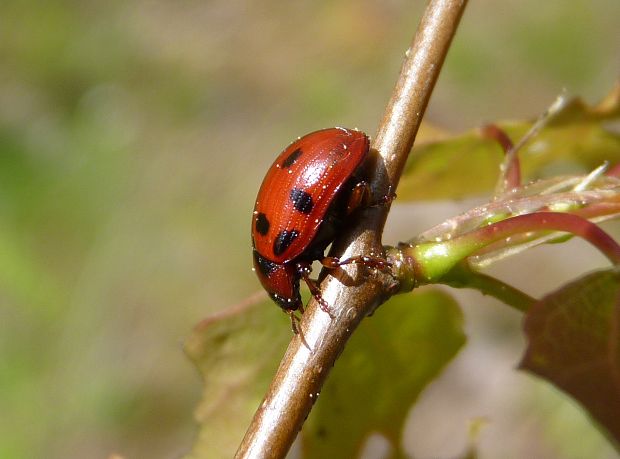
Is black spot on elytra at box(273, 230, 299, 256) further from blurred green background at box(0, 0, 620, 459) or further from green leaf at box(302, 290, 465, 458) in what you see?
blurred green background at box(0, 0, 620, 459)

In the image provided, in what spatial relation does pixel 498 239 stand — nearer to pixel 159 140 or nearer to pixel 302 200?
pixel 302 200

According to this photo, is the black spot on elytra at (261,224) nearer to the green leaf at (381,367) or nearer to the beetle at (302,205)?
the beetle at (302,205)

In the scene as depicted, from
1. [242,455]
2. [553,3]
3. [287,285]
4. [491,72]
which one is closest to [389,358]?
[287,285]

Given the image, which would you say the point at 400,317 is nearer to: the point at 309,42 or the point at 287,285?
the point at 287,285

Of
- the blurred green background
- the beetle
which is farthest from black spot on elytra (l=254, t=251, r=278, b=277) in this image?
the blurred green background

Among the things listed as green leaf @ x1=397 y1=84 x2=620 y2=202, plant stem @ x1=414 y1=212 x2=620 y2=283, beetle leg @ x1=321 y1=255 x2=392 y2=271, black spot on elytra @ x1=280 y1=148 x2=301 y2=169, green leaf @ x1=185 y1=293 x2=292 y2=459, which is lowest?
plant stem @ x1=414 y1=212 x2=620 y2=283

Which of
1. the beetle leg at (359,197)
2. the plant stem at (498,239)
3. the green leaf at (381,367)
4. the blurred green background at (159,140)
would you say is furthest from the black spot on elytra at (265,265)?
the blurred green background at (159,140)
